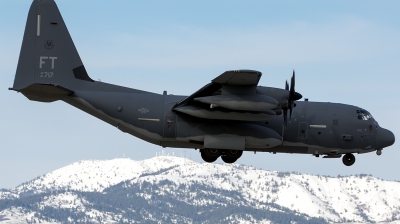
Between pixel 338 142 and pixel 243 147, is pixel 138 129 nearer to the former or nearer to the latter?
pixel 243 147

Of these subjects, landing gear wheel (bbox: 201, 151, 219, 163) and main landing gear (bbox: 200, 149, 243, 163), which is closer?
main landing gear (bbox: 200, 149, 243, 163)

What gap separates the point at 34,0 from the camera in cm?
4381

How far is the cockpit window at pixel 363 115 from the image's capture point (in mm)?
45459

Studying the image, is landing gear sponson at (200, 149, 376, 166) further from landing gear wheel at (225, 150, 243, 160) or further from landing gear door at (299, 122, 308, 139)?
landing gear door at (299, 122, 308, 139)

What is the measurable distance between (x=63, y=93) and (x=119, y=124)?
357 cm

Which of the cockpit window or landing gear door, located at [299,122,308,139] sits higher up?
the cockpit window

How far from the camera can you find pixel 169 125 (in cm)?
4219

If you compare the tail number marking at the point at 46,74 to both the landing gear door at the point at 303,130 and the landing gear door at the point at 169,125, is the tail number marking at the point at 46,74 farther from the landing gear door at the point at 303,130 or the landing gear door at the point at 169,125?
the landing gear door at the point at 303,130

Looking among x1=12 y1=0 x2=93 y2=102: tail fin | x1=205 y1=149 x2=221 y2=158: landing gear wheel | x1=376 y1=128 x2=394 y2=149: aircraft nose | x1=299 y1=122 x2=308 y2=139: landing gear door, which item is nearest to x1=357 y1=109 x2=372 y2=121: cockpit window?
x1=376 y1=128 x2=394 y2=149: aircraft nose

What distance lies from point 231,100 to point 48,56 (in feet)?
37.3

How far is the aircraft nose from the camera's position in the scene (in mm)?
45344

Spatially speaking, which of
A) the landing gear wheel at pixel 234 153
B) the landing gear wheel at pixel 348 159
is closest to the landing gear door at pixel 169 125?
the landing gear wheel at pixel 234 153

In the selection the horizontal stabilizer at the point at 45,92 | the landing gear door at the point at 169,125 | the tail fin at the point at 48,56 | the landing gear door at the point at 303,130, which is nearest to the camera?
the horizontal stabilizer at the point at 45,92

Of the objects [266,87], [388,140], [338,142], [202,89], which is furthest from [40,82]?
[388,140]
